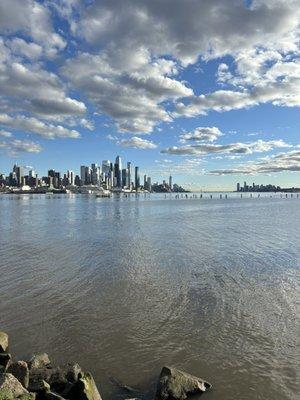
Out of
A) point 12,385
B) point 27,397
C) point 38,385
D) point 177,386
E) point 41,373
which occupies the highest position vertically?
point 12,385

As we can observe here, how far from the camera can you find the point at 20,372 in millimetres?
11820

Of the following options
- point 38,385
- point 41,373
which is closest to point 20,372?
point 38,385

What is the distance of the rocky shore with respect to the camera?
36.1 ft

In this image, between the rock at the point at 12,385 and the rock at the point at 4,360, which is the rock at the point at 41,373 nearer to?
the rock at the point at 4,360

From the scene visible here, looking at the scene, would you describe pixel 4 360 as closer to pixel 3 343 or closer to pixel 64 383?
pixel 3 343

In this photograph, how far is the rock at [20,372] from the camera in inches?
458

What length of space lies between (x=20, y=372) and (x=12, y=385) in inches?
56.8

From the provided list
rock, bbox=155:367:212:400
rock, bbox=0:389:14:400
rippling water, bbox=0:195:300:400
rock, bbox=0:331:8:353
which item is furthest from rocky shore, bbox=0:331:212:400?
rock, bbox=0:331:8:353

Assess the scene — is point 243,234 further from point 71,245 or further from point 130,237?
point 71,245

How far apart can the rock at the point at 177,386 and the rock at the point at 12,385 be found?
3778 millimetres

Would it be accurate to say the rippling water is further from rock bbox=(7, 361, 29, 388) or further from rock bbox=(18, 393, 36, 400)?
rock bbox=(18, 393, 36, 400)

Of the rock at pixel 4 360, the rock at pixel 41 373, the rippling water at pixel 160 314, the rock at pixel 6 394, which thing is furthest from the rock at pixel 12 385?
the rippling water at pixel 160 314

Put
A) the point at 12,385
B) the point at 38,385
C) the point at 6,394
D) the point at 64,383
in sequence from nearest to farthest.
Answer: the point at 6,394, the point at 12,385, the point at 38,385, the point at 64,383

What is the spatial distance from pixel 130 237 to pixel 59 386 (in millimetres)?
37880
